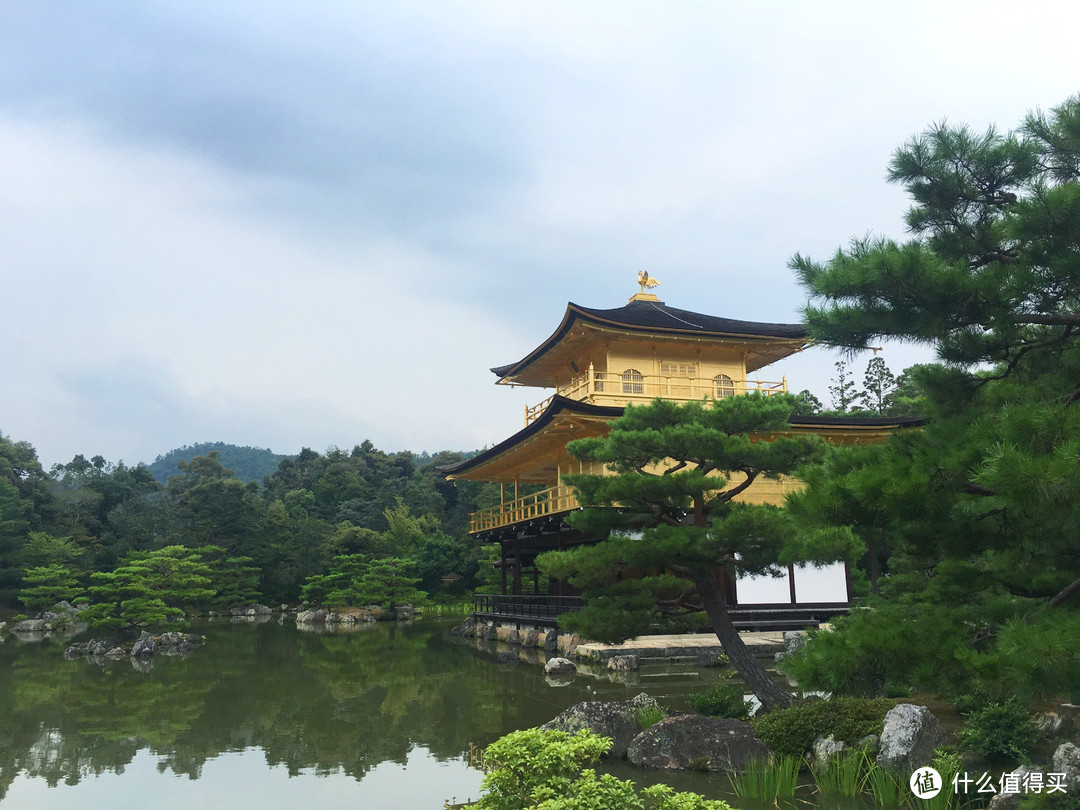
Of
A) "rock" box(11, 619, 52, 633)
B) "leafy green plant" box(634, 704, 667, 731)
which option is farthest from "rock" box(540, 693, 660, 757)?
"rock" box(11, 619, 52, 633)

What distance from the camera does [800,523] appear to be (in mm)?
5352

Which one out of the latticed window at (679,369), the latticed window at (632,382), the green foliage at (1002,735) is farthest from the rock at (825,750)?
the latticed window at (679,369)

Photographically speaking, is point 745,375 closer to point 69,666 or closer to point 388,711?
point 388,711

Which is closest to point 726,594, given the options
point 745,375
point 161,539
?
point 745,375

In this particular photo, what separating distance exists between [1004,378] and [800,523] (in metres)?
2.28

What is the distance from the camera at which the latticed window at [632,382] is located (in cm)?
2097

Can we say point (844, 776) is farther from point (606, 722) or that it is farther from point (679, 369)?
point (679, 369)

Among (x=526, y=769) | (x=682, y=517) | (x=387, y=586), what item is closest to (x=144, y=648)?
(x=387, y=586)

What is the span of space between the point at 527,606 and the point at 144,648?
9.70 meters

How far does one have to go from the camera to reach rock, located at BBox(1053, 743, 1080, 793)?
16.2 feet

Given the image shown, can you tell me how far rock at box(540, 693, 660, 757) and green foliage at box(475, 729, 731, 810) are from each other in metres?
3.01

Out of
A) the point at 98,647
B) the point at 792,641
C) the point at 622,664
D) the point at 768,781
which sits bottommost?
the point at 98,647

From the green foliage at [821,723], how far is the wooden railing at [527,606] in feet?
29.0

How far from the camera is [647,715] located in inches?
328
